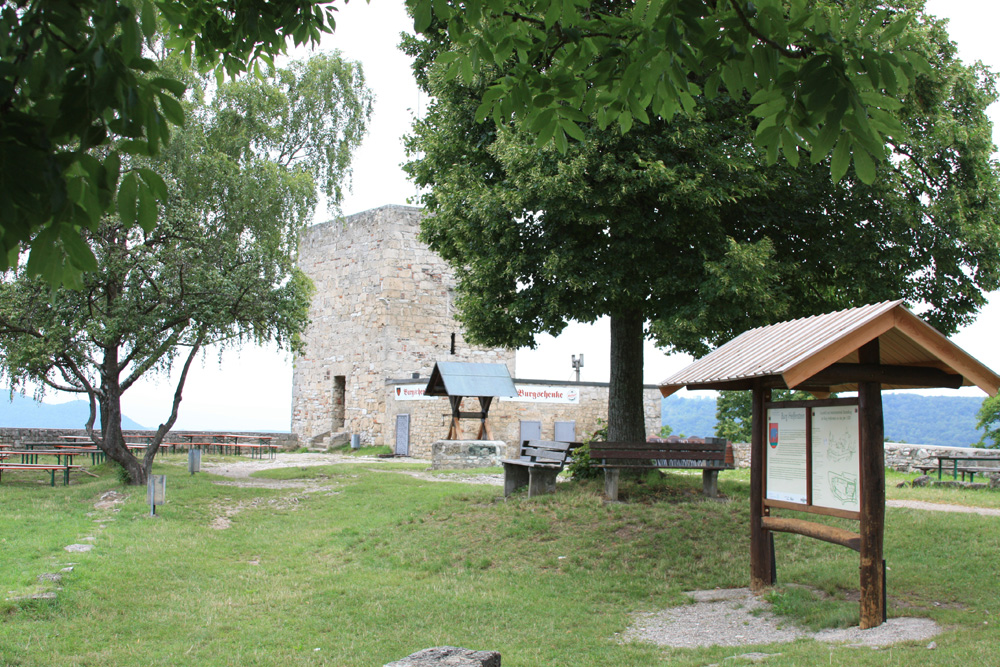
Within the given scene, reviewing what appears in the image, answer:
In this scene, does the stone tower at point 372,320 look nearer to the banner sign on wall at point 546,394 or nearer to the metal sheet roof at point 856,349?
the banner sign on wall at point 546,394

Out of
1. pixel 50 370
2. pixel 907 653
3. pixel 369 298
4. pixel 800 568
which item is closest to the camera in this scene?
pixel 907 653

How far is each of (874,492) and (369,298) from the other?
25.3 m

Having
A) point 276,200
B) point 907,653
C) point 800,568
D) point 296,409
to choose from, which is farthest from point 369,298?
point 907,653

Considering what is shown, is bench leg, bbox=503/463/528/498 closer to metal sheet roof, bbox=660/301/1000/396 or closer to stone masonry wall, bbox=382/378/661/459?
metal sheet roof, bbox=660/301/1000/396

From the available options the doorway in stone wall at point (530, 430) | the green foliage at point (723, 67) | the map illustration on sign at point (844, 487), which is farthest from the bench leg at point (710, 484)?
the doorway in stone wall at point (530, 430)

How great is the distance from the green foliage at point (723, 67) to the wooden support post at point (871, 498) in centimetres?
301

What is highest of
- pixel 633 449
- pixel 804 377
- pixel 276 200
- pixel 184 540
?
pixel 276 200

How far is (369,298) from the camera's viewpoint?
1185 inches

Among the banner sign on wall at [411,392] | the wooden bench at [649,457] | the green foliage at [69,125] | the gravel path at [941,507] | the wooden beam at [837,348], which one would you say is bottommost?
the gravel path at [941,507]

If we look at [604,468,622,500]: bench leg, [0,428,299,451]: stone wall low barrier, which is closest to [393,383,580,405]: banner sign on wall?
[0,428,299,451]: stone wall low barrier

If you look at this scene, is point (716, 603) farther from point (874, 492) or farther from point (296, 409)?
point (296, 409)

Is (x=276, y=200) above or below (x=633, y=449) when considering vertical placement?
above

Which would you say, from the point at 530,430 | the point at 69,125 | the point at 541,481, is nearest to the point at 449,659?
the point at 69,125

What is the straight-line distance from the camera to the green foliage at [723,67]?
10.1ft
